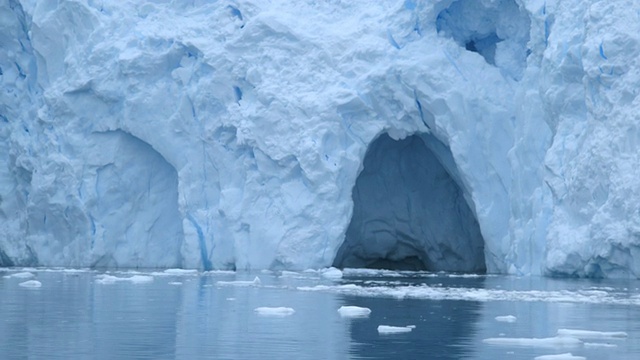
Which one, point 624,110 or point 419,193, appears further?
point 419,193

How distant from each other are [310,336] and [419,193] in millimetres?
14824

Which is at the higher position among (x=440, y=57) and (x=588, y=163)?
(x=440, y=57)

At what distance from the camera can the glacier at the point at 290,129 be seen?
18297 millimetres

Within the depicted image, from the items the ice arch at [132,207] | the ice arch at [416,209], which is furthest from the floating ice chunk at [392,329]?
the ice arch at [416,209]

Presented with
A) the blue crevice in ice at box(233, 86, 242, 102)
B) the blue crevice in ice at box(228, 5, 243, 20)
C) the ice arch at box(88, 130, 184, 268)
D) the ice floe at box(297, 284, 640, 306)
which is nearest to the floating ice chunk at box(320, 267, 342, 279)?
the ice floe at box(297, 284, 640, 306)

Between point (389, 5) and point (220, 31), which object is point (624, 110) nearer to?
point (389, 5)

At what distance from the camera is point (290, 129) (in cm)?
1919

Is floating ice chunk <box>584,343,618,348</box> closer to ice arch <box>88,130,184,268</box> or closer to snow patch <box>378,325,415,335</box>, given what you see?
snow patch <box>378,325,415,335</box>

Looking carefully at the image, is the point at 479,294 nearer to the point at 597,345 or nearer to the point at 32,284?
the point at 597,345

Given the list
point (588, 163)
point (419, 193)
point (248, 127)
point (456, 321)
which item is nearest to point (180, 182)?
point (248, 127)

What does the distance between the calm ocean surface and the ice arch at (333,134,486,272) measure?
7469 mm

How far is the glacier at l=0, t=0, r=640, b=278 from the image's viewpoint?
18297 mm

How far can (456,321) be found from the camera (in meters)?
8.50

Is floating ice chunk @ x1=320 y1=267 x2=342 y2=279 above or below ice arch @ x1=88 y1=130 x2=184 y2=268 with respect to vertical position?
below
